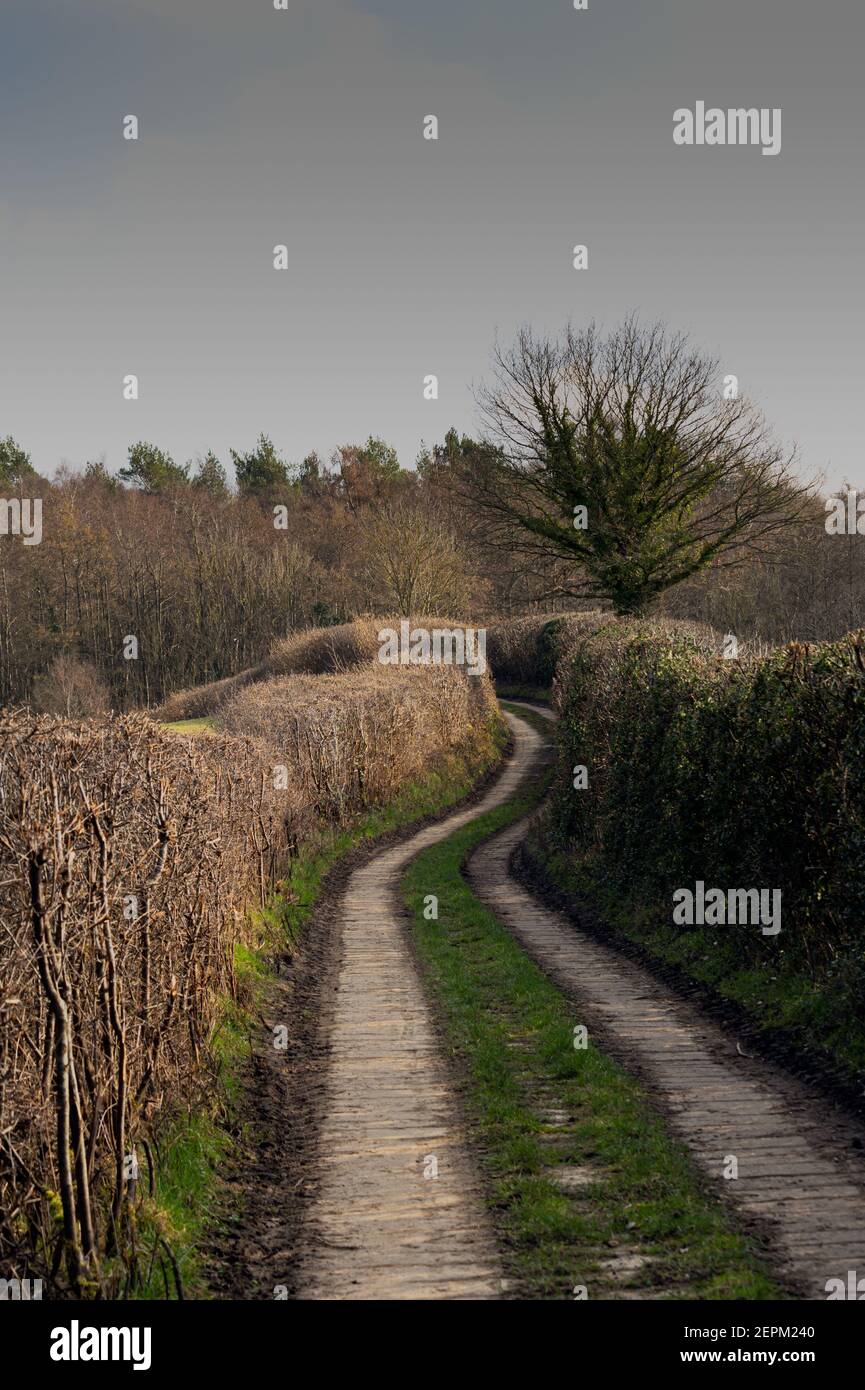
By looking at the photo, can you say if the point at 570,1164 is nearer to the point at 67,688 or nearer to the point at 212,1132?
the point at 212,1132

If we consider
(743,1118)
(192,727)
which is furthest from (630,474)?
(743,1118)

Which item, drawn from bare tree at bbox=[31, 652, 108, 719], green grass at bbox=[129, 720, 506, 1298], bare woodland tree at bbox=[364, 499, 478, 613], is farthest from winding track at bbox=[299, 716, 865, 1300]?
bare tree at bbox=[31, 652, 108, 719]

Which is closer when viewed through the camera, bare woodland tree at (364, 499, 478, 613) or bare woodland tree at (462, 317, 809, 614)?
bare woodland tree at (462, 317, 809, 614)

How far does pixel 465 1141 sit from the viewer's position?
29.5 ft

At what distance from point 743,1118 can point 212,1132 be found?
171 inches

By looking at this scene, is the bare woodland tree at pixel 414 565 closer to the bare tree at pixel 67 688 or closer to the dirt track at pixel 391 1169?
the bare tree at pixel 67 688

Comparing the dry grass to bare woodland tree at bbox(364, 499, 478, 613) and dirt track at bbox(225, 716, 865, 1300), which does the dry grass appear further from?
bare woodland tree at bbox(364, 499, 478, 613)

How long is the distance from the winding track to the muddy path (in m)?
0.02

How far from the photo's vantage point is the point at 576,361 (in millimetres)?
40312

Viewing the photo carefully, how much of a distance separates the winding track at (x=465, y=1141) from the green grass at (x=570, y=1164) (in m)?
0.21

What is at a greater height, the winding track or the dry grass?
the dry grass

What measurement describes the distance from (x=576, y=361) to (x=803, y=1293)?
37468mm

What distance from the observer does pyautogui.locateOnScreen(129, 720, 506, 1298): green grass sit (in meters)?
7.06
